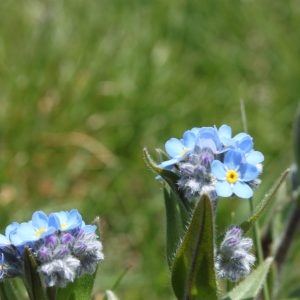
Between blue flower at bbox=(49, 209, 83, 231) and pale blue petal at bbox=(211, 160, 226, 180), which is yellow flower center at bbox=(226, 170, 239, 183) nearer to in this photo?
pale blue petal at bbox=(211, 160, 226, 180)

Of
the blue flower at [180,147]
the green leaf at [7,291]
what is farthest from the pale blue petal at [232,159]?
the green leaf at [7,291]

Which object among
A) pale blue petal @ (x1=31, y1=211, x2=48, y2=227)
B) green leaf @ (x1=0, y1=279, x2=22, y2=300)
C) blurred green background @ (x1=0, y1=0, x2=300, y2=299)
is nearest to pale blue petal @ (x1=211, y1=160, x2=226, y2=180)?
pale blue petal @ (x1=31, y1=211, x2=48, y2=227)

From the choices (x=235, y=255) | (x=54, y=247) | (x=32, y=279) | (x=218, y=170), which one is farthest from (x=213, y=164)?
(x=32, y=279)

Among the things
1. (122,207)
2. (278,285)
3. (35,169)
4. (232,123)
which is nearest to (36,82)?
(35,169)

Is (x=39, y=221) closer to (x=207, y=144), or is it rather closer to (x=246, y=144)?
(x=207, y=144)

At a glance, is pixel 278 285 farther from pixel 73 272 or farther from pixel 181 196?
pixel 73 272
